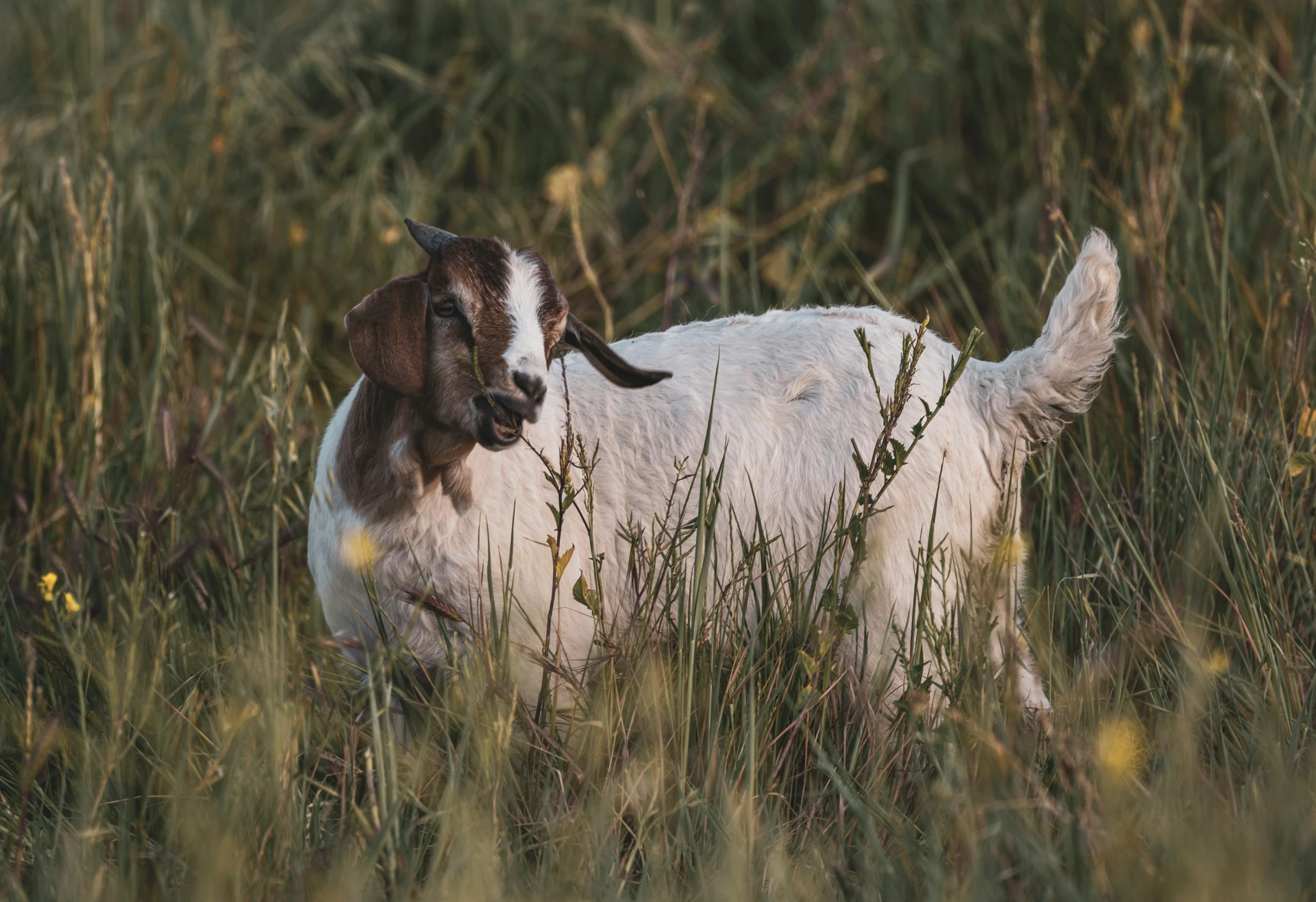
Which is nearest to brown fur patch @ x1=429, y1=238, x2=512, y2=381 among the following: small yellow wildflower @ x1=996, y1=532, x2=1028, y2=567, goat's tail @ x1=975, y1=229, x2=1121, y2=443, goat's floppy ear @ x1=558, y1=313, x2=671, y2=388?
goat's floppy ear @ x1=558, y1=313, x2=671, y2=388

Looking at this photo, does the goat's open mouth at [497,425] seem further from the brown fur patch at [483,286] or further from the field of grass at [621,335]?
the field of grass at [621,335]

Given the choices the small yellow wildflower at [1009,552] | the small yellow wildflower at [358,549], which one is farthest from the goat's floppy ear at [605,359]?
the small yellow wildflower at [1009,552]

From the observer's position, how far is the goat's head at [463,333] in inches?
100

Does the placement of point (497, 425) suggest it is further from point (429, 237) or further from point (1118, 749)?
point (1118, 749)

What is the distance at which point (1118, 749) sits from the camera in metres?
1.76

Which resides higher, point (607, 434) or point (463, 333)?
point (463, 333)

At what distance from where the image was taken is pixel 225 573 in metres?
3.30

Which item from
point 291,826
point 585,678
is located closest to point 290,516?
point 585,678

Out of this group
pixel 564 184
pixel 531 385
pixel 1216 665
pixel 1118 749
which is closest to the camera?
pixel 1118 749

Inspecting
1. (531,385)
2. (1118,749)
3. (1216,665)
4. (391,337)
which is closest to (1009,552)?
(1216,665)

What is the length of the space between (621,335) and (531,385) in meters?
2.42

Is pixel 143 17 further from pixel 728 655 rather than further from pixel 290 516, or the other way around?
pixel 728 655

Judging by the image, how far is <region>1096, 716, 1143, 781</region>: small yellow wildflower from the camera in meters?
1.74

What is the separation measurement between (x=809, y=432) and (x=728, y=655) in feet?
1.85
